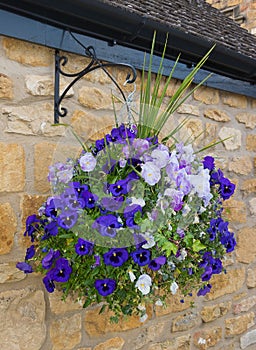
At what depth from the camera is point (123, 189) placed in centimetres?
149

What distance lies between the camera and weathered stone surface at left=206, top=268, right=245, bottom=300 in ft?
8.45

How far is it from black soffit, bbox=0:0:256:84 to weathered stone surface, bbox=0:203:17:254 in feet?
2.53

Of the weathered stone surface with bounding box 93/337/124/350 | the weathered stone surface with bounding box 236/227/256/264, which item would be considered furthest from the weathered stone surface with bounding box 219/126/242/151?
the weathered stone surface with bounding box 93/337/124/350

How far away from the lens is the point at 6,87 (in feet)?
5.70

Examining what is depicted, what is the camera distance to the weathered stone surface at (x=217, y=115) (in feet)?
8.51

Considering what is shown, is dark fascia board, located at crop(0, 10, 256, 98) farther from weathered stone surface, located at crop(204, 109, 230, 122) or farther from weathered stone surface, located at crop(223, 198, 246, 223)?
weathered stone surface, located at crop(223, 198, 246, 223)

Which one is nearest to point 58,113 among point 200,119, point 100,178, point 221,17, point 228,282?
point 100,178

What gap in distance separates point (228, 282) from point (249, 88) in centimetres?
122

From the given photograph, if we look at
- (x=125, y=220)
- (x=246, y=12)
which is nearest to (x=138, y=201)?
(x=125, y=220)

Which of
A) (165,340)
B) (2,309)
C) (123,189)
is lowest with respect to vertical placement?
(165,340)

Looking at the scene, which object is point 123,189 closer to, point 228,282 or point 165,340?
point 165,340

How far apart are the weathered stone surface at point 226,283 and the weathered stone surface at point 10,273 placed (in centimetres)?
123

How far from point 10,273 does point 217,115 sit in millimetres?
1543

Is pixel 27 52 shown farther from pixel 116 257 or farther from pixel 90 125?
pixel 116 257
